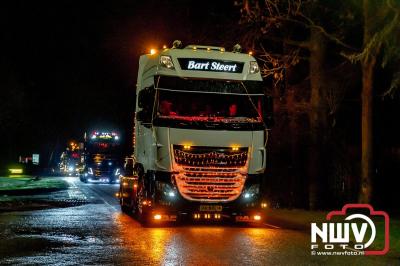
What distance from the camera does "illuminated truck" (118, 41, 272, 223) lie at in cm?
1627

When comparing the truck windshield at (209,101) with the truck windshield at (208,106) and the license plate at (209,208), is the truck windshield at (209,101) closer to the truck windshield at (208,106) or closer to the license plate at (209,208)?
the truck windshield at (208,106)

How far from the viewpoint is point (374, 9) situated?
62.5ft

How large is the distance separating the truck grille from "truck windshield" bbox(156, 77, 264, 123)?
0.81 meters

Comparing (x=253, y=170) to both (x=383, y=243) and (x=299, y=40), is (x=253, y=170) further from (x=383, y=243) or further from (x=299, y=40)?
(x=299, y=40)

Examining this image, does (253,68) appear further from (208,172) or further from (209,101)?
(208,172)

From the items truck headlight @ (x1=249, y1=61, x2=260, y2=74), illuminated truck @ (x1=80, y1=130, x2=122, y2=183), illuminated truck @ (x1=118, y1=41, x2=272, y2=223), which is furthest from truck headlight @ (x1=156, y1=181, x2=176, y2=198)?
illuminated truck @ (x1=80, y1=130, x2=122, y2=183)

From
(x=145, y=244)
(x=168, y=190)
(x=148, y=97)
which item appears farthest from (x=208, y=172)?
(x=145, y=244)

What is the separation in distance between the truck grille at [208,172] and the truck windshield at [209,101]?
0.81 metres

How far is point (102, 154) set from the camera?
47.9 metres

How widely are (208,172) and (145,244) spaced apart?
133 inches

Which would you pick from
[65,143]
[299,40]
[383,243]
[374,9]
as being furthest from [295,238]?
[65,143]

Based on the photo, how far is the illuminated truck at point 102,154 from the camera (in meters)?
47.8

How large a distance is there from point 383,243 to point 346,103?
13819 millimetres

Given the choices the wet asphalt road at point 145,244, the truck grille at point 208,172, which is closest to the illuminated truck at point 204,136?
the truck grille at point 208,172
